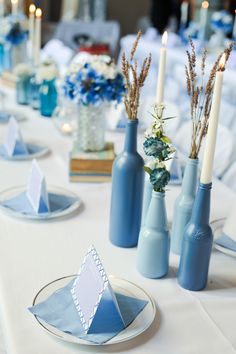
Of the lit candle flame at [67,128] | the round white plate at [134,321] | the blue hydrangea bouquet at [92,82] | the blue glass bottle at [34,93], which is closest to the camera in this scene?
the round white plate at [134,321]

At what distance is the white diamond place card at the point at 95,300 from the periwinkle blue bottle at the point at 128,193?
0.26 m

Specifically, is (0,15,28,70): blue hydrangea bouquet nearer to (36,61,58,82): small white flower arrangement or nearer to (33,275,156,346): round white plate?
(36,61,58,82): small white flower arrangement

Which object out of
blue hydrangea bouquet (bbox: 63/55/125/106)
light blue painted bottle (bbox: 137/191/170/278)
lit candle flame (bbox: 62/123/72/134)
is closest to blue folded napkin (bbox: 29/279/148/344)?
light blue painted bottle (bbox: 137/191/170/278)

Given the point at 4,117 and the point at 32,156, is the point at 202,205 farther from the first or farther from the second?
the point at 4,117

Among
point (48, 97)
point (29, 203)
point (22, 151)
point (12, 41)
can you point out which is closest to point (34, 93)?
point (48, 97)

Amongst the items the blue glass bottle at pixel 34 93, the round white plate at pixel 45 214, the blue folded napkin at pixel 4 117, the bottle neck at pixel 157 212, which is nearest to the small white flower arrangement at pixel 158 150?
the bottle neck at pixel 157 212

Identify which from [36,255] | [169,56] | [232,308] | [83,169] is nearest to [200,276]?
[232,308]

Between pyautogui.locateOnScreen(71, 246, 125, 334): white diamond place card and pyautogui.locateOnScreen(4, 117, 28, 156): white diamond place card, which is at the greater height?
pyautogui.locateOnScreen(4, 117, 28, 156): white diamond place card

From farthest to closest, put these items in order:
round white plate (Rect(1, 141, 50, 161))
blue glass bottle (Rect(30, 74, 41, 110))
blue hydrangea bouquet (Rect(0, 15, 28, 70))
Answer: blue hydrangea bouquet (Rect(0, 15, 28, 70)) < blue glass bottle (Rect(30, 74, 41, 110)) < round white plate (Rect(1, 141, 50, 161))

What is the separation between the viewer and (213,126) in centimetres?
94

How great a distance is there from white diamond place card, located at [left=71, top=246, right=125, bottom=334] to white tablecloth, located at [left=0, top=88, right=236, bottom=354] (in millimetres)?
45

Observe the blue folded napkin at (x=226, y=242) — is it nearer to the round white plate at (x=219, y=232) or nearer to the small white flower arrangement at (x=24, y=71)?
the round white plate at (x=219, y=232)

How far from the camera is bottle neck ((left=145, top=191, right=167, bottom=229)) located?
1032mm

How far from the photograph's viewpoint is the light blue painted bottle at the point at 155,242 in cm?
104
